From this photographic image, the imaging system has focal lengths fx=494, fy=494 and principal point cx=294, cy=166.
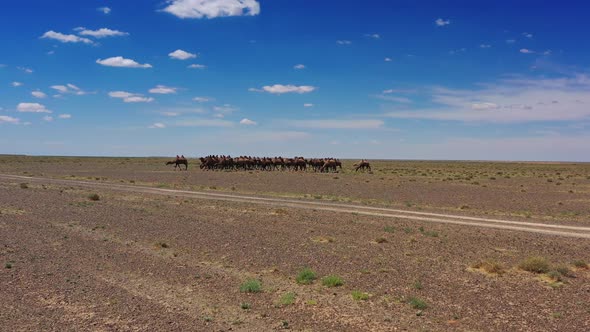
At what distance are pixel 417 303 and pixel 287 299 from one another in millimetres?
2731

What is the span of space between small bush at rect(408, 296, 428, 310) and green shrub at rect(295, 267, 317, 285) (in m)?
2.67

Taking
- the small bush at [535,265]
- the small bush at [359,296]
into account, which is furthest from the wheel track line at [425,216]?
the small bush at [359,296]

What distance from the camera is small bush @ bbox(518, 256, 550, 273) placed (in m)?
13.2

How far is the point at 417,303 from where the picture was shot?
1025 centimetres

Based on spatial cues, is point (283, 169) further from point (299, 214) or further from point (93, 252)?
point (93, 252)

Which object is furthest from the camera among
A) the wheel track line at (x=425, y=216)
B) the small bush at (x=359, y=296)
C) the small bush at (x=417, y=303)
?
the wheel track line at (x=425, y=216)

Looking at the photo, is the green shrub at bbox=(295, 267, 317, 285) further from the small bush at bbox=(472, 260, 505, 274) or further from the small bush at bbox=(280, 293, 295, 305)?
the small bush at bbox=(472, 260, 505, 274)

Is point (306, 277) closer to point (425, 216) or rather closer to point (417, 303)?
point (417, 303)

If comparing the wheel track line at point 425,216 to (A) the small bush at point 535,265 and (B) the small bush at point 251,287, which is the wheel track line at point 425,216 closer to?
(A) the small bush at point 535,265

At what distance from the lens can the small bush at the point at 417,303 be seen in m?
10.2

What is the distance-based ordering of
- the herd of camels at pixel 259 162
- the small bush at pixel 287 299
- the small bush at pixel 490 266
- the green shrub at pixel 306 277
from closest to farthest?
the small bush at pixel 287 299, the green shrub at pixel 306 277, the small bush at pixel 490 266, the herd of camels at pixel 259 162

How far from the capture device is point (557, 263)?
1405 centimetres

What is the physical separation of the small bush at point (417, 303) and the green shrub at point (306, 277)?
8.76 ft

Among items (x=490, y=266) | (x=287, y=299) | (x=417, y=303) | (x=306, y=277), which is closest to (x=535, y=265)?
(x=490, y=266)
